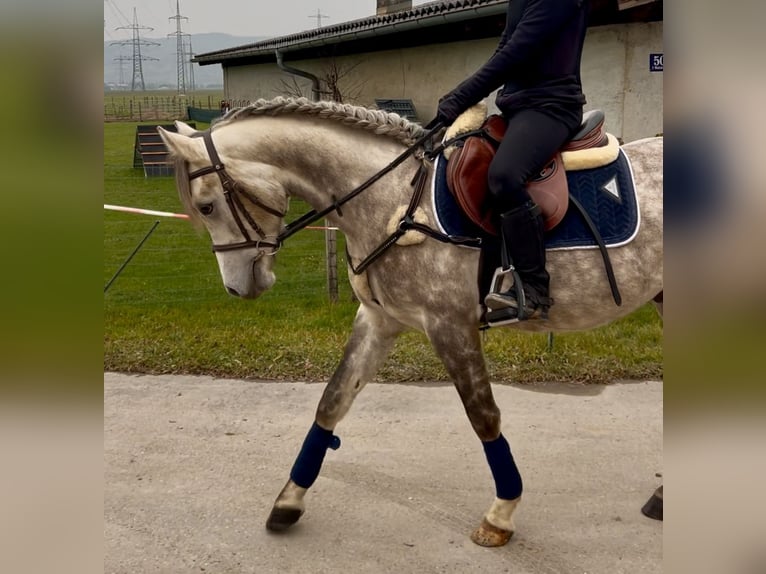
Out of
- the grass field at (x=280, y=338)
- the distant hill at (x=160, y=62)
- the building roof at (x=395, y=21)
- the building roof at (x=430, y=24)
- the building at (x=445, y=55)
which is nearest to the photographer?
the distant hill at (x=160, y=62)

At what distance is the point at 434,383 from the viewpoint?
5.82 metres

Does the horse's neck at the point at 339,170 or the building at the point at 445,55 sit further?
the building at the point at 445,55

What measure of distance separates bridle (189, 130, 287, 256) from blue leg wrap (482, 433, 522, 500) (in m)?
1.38

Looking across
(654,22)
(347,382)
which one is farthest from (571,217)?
(654,22)

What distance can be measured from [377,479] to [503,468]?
1051 millimetres

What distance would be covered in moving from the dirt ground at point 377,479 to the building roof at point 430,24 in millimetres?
4403

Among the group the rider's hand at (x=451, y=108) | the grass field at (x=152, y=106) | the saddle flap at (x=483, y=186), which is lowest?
the saddle flap at (x=483, y=186)

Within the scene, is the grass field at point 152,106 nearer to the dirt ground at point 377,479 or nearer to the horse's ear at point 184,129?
the dirt ground at point 377,479

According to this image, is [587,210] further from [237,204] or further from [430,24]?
[430,24]

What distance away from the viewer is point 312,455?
145 inches

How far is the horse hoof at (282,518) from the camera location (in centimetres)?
367

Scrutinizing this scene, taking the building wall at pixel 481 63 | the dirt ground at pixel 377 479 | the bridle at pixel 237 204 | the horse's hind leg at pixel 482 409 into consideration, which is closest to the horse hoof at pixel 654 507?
the dirt ground at pixel 377 479

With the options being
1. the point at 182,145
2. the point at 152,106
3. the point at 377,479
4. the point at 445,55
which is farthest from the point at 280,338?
the point at 152,106
